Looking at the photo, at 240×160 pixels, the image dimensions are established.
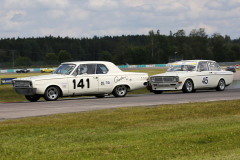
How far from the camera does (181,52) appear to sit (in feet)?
536

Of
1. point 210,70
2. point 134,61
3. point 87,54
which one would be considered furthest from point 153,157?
point 87,54

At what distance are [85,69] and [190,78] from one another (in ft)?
18.4

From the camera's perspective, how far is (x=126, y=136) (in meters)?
8.77

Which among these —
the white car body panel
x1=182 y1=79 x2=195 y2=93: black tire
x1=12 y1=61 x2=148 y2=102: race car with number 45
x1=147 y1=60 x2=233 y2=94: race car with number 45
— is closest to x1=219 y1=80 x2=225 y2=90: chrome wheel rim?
x1=147 y1=60 x2=233 y2=94: race car with number 45

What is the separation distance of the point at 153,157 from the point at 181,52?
519 feet

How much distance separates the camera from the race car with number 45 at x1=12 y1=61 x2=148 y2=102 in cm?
1806

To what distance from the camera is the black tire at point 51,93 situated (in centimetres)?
1816

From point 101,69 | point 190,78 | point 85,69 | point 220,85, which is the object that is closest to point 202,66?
point 190,78

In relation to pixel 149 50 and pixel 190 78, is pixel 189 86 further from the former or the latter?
pixel 149 50

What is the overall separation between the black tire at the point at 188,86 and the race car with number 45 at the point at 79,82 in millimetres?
2463

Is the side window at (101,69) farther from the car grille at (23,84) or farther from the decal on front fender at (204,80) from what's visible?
the decal on front fender at (204,80)

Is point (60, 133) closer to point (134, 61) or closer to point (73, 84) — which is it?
point (73, 84)

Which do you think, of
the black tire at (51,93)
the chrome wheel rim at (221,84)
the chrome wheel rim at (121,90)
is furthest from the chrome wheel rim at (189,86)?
the black tire at (51,93)

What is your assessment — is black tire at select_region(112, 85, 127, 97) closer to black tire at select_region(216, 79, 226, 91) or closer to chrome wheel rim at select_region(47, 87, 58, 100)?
chrome wheel rim at select_region(47, 87, 58, 100)
